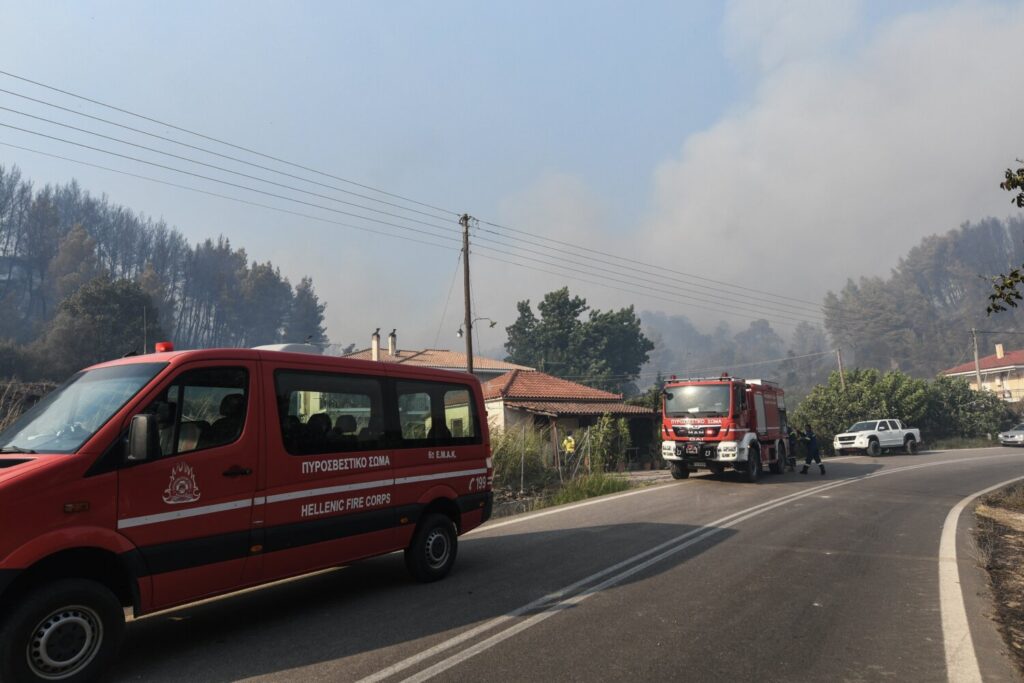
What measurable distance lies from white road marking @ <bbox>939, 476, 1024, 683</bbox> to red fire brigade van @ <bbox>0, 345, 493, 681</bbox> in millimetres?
4613

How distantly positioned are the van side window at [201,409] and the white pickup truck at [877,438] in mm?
32991

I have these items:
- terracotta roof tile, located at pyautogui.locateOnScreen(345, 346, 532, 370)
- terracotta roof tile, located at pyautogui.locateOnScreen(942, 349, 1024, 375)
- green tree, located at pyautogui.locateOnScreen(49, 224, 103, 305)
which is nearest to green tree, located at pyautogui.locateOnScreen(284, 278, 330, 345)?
green tree, located at pyautogui.locateOnScreen(49, 224, 103, 305)

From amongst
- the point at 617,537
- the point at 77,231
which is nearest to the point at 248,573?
the point at 617,537

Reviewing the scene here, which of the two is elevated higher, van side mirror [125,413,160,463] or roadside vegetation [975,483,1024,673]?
van side mirror [125,413,160,463]

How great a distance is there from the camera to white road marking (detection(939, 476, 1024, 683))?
14.4 feet

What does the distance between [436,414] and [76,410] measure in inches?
138

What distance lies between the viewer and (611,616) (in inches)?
216

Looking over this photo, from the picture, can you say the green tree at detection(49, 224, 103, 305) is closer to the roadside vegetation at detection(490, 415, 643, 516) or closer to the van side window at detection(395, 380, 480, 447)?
the roadside vegetation at detection(490, 415, 643, 516)

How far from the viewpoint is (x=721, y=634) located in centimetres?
505

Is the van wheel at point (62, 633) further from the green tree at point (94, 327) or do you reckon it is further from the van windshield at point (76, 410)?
the green tree at point (94, 327)

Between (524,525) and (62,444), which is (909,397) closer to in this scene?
(524,525)

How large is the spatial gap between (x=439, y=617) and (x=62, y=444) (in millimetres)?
3212

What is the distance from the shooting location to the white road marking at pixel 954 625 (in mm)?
4391

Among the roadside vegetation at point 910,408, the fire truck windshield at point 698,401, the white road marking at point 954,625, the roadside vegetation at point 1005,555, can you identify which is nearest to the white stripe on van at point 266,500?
the white road marking at point 954,625
